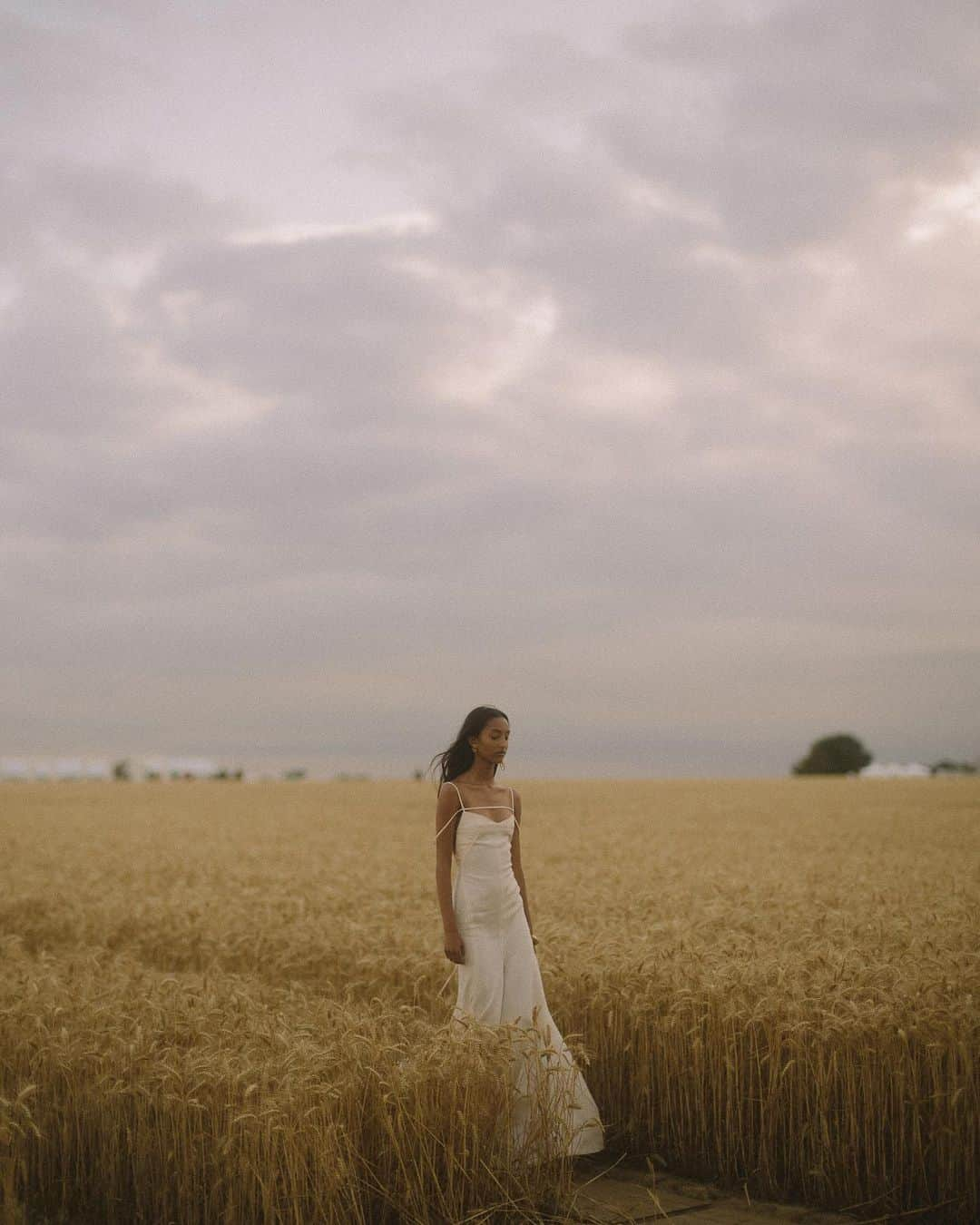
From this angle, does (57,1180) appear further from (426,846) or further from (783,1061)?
(426,846)

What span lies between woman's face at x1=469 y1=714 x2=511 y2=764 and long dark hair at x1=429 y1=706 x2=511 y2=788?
0.03m

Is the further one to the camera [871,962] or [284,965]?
[284,965]

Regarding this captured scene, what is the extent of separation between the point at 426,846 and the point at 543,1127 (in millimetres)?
16463

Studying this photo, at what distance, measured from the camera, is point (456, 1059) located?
591cm

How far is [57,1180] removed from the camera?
6270mm

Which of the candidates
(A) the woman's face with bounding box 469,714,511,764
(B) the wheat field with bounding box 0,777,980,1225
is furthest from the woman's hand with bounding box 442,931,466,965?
(A) the woman's face with bounding box 469,714,511,764

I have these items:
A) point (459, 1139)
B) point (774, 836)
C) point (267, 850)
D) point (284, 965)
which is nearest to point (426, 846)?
point (267, 850)

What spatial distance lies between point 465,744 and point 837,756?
114099mm

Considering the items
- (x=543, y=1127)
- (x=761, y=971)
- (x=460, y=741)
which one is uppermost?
(x=460, y=741)

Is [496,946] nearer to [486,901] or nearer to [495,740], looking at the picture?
[486,901]

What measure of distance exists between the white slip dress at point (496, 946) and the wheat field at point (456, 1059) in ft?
0.99

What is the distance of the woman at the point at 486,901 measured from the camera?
6785 millimetres

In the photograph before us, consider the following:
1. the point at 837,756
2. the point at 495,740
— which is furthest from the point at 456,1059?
the point at 837,756

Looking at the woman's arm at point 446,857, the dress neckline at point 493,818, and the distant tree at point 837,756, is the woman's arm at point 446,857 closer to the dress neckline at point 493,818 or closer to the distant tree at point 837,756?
the dress neckline at point 493,818
